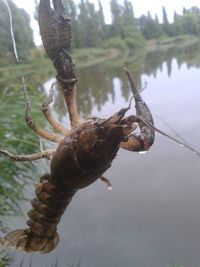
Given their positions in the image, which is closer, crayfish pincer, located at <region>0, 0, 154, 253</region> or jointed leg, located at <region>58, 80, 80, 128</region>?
crayfish pincer, located at <region>0, 0, 154, 253</region>

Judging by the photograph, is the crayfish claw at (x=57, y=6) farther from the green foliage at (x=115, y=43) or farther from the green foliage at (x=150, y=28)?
the green foliage at (x=150, y=28)

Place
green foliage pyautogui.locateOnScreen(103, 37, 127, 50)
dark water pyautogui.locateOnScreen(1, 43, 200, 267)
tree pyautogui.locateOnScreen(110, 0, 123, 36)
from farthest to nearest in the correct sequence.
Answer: tree pyautogui.locateOnScreen(110, 0, 123, 36), green foliage pyautogui.locateOnScreen(103, 37, 127, 50), dark water pyautogui.locateOnScreen(1, 43, 200, 267)

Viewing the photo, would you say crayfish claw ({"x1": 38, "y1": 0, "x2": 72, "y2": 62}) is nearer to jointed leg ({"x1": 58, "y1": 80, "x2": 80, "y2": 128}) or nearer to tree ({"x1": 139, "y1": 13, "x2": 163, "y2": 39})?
jointed leg ({"x1": 58, "y1": 80, "x2": 80, "y2": 128})

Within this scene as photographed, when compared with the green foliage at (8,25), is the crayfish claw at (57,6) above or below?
above

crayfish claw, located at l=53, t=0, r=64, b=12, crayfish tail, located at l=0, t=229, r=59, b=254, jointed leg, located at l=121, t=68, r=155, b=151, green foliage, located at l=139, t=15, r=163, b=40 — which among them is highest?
crayfish claw, located at l=53, t=0, r=64, b=12

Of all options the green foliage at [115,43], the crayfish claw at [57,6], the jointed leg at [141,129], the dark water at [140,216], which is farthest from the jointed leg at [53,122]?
the green foliage at [115,43]

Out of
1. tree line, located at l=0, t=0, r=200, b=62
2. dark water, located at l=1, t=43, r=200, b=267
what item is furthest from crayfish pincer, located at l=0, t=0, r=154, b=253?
tree line, located at l=0, t=0, r=200, b=62

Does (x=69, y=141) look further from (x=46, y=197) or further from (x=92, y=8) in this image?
(x=92, y=8)

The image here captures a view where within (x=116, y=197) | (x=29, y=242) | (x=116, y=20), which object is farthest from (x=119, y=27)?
(x=29, y=242)

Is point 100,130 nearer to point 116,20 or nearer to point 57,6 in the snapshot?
point 57,6
